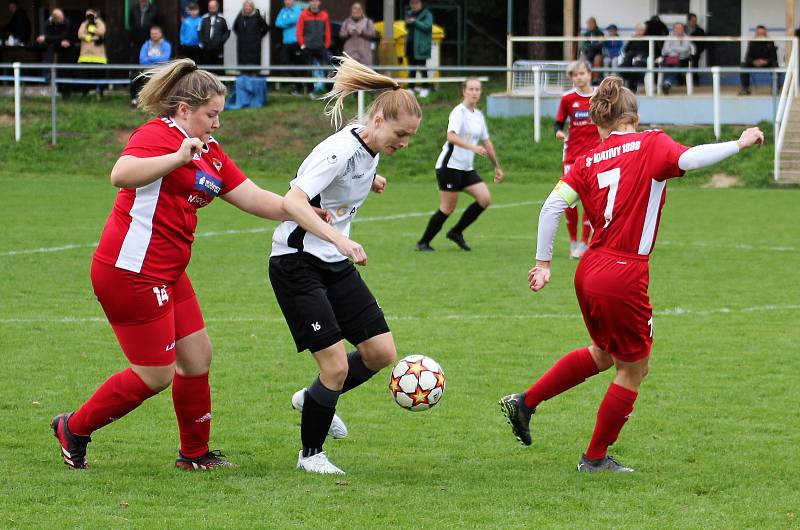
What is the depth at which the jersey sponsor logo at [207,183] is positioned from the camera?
5.57 metres

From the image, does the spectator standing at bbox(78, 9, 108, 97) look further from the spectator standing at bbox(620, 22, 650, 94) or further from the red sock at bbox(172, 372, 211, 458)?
the red sock at bbox(172, 372, 211, 458)

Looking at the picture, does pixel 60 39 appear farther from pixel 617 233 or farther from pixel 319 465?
pixel 617 233

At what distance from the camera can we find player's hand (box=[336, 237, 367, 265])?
529 centimetres

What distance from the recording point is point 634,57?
85.5ft

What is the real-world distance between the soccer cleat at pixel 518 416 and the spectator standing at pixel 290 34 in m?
20.7

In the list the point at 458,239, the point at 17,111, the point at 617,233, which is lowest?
the point at 458,239

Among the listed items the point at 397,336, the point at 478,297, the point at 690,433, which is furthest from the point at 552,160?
the point at 690,433

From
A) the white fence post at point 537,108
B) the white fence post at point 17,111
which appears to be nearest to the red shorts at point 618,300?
the white fence post at point 537,108

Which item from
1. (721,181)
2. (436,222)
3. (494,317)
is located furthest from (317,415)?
(721,181)

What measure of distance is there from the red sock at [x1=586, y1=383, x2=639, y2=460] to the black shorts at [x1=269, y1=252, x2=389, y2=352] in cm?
109

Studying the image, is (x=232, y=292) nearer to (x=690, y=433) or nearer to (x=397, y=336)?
(x=397, y=336)

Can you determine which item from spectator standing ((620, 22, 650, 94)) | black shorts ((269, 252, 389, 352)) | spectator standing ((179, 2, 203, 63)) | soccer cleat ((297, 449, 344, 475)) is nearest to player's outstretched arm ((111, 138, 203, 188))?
black shorts ((269, 252, 389, 352))

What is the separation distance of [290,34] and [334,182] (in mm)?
21130

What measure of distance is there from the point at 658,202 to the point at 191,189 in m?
2.05
